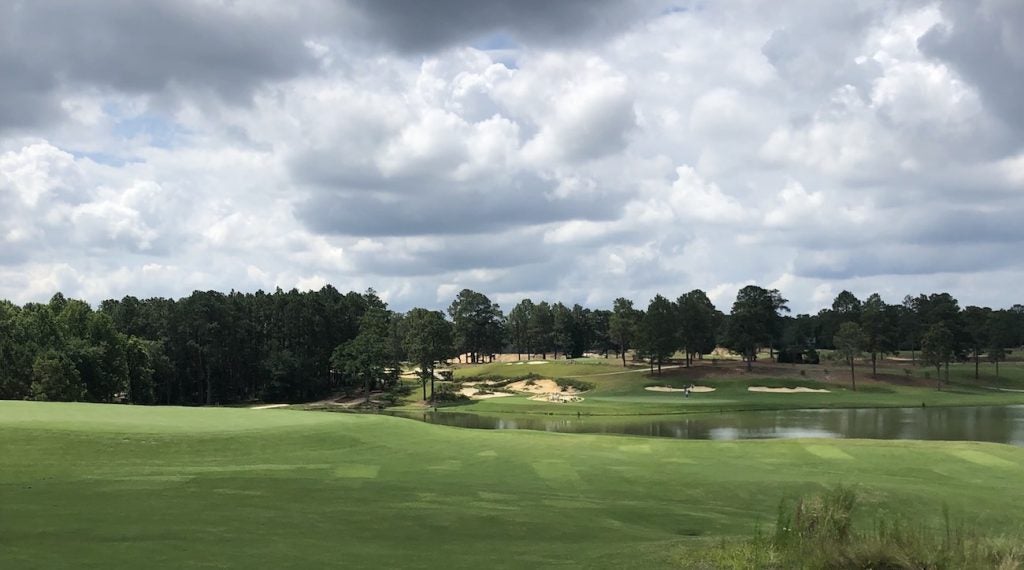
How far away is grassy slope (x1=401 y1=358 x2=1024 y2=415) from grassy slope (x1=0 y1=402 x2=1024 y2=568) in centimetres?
4387

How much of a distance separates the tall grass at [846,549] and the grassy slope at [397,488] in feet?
5.63

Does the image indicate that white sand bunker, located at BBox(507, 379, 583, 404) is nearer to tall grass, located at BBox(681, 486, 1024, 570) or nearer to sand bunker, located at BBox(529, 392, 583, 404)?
sand bunker, located at BBox(529, 392, 583, 404)

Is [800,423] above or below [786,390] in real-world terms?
above

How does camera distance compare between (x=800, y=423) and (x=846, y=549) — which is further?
(x=800, y=423)

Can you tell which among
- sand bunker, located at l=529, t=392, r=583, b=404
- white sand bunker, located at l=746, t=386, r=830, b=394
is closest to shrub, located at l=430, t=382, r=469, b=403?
sand bunker, located at l=529, t=392, r=583, b=404

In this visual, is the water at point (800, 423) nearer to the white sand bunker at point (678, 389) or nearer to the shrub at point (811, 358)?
the white sand bunker at point (678, 389)

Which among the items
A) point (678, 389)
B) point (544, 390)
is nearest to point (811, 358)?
point (678, 389)

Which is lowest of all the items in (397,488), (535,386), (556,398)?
(535,386)

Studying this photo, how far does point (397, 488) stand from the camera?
67.6ft

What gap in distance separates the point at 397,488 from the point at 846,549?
13773 millimetres

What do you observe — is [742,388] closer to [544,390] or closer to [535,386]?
[544,390]

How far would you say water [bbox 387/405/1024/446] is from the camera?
167 feet

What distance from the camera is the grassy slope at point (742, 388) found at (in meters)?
78.9

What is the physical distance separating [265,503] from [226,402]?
95899 mm
